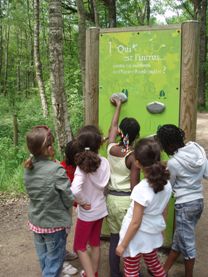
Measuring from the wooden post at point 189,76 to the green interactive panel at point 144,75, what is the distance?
52 millimetres

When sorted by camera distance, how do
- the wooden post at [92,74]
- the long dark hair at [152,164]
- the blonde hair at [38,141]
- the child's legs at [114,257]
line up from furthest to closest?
the wooden post at [92,74] < the child's legs at [114,257] < the blonde hair at [38,141] < the long dark hair at [152,164]

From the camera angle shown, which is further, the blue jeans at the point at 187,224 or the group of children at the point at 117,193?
the blue jeans at the point at 187,224

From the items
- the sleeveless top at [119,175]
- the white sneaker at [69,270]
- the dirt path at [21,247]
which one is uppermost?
the sleeveless top at [119,175]

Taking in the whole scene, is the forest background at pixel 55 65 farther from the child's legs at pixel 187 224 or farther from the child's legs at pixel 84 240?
the child's legs at pixel 187 224

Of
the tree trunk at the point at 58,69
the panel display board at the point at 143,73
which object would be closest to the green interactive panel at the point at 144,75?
the panel display board at the point at 143,73

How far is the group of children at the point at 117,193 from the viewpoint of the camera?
9.12 ft

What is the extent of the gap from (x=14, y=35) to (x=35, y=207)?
35876 mm

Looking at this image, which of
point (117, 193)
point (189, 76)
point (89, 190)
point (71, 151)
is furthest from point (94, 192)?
point (189, 76)

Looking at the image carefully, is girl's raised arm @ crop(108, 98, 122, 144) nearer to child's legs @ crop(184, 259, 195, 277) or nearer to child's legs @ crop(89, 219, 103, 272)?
child's legs @ crop(89, 219, 103, 272)

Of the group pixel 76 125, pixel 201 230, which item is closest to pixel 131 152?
pixel 201 230

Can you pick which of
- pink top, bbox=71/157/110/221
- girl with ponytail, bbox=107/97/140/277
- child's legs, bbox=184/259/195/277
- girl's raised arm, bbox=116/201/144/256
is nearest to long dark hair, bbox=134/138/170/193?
girl's raised arm, bbox=116/201/144/256

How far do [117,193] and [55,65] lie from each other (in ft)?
11.3

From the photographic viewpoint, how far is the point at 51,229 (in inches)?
117

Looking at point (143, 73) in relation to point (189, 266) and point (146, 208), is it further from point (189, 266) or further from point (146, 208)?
point (189, 266)
